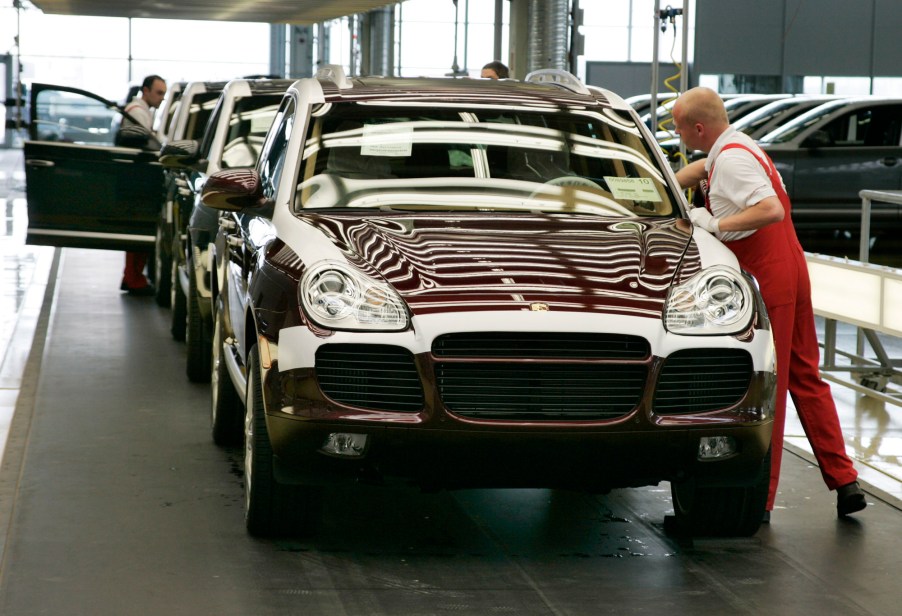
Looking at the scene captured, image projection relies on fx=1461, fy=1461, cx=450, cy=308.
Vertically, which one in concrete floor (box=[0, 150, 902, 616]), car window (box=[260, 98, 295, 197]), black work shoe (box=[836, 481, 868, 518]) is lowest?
concrete floor (box=[0, 150, 902, 616])

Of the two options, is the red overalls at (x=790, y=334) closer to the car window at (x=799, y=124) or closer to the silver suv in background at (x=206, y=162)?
the silver suv in background at (x=206, y=162)

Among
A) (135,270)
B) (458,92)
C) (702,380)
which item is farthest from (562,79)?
(135,270)

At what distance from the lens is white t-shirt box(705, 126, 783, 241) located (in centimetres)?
593

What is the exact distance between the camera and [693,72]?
103 feet

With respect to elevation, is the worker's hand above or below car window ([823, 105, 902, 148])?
below

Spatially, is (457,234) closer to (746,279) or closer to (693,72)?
(746,279)

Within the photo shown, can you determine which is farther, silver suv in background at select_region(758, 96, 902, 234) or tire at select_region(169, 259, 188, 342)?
silver suv in background at select_region(758, 96, 902, 234)

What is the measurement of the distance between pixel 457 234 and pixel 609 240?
582mm

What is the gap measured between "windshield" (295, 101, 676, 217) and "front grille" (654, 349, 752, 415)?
1127mm

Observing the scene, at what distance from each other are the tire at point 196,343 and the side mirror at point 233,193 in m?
3.18

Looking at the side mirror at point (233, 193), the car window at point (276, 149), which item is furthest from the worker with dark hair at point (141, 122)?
the side mirror at point (233, 193)

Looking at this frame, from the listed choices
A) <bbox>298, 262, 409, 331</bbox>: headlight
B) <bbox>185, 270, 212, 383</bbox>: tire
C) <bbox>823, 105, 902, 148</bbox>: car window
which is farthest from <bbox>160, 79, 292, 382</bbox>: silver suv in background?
<bbox>823, 105, 902, 148</bbox>: car window

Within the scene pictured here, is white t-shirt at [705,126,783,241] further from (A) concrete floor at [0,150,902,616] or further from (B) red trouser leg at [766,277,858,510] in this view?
(A) concrete floor at [0,150,902,616]

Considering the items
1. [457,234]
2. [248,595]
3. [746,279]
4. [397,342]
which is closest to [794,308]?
[746,279]
